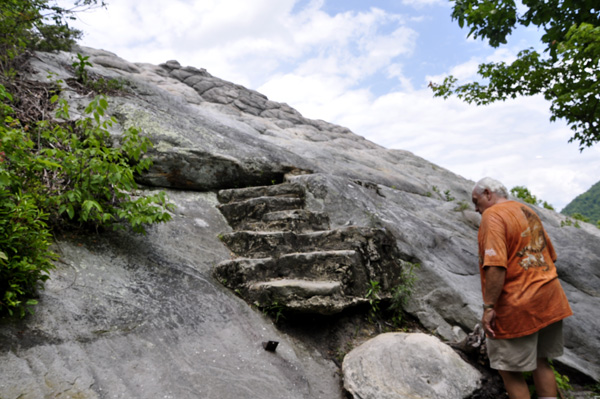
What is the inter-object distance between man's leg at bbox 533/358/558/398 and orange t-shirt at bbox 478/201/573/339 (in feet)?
1.54

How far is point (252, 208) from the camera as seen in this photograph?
5344mm

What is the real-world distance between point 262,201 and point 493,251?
3210 mm

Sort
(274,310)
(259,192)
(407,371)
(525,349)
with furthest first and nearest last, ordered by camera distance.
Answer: (259,192) < (274,310) < (407,371) < (525,349)

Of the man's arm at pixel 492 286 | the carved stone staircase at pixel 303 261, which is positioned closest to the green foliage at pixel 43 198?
the carved stone staircase at pixel 303 261

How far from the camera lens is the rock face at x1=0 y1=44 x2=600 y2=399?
2770 millimetres

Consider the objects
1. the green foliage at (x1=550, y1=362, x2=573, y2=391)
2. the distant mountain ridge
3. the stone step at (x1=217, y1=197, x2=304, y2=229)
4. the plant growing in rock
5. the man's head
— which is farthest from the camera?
the distant mountain ridge

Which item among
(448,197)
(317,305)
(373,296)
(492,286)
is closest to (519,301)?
(492,286)

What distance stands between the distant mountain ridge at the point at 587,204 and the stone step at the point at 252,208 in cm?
2895

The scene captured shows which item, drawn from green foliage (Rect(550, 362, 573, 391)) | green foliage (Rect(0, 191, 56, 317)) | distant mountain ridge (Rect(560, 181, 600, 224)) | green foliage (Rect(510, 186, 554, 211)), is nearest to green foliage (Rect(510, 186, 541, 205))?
green foliage (Rect(510, 186, 554, 211))

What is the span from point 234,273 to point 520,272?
2.75m

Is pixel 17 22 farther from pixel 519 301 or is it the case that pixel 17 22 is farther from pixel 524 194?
pixel 524 194

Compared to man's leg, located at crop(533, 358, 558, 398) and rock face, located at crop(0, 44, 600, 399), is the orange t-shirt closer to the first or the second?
man's leg, located at crop(533, 358, 558, 398)

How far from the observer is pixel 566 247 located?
21.3ft

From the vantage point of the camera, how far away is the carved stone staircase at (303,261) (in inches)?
150
